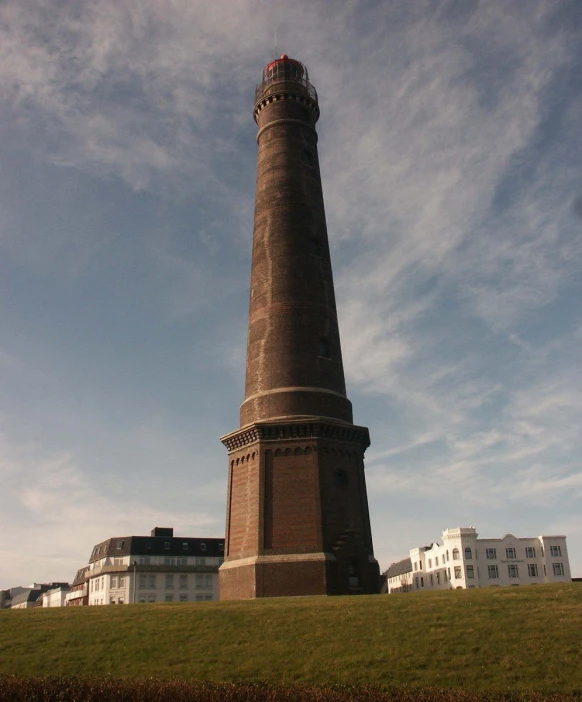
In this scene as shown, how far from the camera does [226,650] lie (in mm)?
19547

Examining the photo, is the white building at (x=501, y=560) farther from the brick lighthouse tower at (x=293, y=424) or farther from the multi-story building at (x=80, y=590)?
the brick lighthouse tower at (x=293, y=424)

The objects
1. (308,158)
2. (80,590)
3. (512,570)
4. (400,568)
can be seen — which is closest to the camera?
(308,158)

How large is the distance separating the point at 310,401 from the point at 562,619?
1564cm

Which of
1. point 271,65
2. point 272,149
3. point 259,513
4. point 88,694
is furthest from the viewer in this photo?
point 271,65

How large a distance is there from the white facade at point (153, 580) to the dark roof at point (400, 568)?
138 ft

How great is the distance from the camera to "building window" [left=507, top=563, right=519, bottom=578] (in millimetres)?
95000

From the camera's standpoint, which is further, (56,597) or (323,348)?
(56,597)

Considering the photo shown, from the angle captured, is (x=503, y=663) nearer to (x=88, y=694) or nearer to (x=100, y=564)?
(x=88, y=694)

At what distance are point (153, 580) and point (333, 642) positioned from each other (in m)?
68.6

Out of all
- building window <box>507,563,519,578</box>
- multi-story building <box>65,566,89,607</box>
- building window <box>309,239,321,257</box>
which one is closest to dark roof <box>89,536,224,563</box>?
multi-story building <box>65,566,89,607</box>

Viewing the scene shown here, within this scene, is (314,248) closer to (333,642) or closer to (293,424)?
(293,424)

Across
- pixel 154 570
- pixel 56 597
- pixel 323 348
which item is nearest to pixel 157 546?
pixel 154 570

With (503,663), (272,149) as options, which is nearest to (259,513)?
(503,663)

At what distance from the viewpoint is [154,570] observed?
83.1 m
